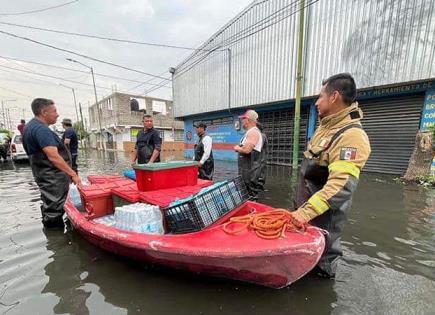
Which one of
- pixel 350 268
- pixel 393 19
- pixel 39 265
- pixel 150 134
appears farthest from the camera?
pixel 393 19

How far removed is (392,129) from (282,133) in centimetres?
428

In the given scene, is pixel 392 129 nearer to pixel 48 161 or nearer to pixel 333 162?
pixel 333 162

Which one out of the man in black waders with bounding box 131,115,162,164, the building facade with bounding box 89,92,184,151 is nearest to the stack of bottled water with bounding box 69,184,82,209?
the man in black waders with bounding box 131,115,162,164

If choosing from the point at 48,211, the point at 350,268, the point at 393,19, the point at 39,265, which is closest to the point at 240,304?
the point at 350,268

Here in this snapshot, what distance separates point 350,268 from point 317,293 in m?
0.67

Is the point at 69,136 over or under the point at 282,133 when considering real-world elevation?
over

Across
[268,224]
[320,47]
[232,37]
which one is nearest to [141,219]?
[268,224]

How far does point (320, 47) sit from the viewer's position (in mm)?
8336

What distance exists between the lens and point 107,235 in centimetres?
235

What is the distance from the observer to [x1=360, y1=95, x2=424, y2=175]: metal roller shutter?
23.5 feet

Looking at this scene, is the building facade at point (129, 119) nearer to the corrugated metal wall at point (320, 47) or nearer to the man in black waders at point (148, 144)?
the corrugated metal wall at point (320, 47)

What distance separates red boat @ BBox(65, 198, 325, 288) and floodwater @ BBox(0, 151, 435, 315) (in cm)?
20

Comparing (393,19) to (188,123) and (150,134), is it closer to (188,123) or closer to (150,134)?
(150,134)

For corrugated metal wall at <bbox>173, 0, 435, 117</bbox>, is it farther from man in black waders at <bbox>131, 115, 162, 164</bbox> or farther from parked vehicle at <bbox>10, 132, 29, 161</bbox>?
parked vehicle at <bbox>10, 132, 29, 161</bbox>
